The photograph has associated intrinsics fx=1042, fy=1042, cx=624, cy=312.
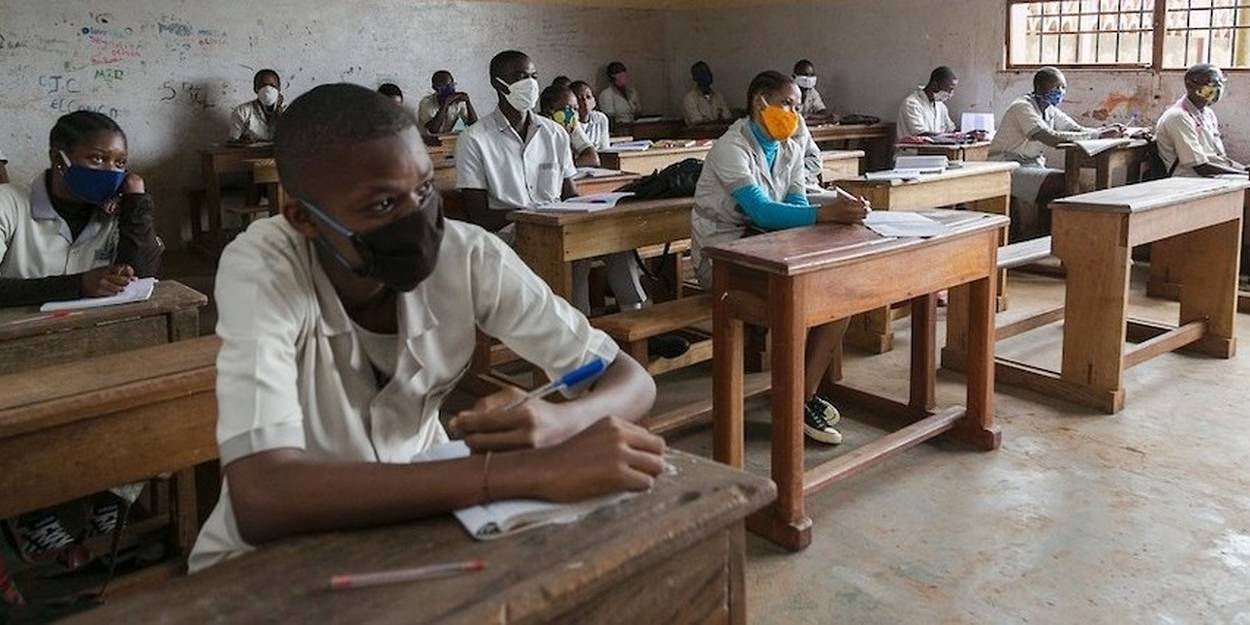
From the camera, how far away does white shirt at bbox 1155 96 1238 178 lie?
620 cm

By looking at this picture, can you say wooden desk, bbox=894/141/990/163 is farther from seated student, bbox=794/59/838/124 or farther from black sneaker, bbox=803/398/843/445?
black sneaker, bbox=803/398/843/445

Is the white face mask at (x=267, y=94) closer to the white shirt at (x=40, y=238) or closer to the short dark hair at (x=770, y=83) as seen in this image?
the white shirt at (x=40, y=238)

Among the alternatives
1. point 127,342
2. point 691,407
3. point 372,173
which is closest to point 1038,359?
point 691,407

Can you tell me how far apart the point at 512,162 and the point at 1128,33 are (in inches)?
228

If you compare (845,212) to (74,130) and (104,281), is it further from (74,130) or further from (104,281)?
(74,130)

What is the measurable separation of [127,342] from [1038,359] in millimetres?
3467

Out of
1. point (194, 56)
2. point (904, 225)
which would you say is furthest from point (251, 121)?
point (904, 225)

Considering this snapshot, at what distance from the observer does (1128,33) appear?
800 cm

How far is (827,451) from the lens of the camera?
3.32 metres

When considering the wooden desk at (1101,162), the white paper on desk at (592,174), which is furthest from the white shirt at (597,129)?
the wooden desk at (1101,162)

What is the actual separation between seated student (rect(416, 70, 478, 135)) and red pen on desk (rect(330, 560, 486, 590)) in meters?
8.23

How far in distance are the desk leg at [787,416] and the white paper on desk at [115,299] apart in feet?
5.21

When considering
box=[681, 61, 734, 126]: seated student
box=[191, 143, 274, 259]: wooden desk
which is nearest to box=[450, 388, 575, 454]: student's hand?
box=[191, 143, 274, 259]: wooden desk

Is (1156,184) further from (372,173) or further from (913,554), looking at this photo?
(372,173)
